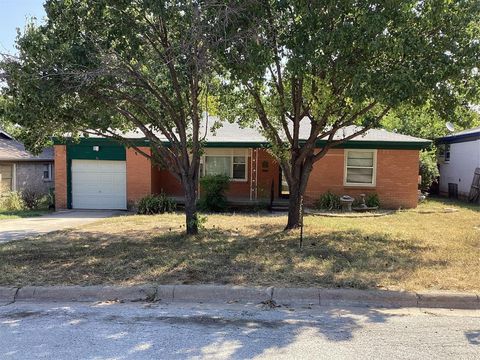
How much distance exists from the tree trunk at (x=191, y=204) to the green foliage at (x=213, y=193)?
6.65 meters

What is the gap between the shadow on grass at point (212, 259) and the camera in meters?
7.14

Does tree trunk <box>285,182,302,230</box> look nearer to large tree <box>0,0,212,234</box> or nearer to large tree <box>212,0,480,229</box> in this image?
large tree <box>0,0,212,234</box>

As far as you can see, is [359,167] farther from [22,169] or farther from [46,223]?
[22,169]

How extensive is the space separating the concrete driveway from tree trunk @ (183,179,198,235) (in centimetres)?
405

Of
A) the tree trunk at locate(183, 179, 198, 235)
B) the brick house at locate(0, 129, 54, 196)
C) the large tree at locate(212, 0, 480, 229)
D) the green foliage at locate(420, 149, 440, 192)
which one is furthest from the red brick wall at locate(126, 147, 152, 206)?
the green foliage at locate(420, 149, 440, 192)

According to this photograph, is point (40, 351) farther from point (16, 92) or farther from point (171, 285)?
point (16, 92)

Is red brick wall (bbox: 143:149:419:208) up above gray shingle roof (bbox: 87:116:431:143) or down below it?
below

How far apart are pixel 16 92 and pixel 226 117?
19.0 feet


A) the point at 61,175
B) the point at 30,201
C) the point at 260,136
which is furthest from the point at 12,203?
the point at 260,136

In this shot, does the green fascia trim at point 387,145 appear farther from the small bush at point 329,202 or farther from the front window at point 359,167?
the small bush at point 329,202

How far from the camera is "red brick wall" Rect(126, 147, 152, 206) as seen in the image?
1892 cm

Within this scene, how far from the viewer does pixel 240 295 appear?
6.49 metres

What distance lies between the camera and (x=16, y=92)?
9.37 m

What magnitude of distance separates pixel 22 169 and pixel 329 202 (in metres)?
15.9
